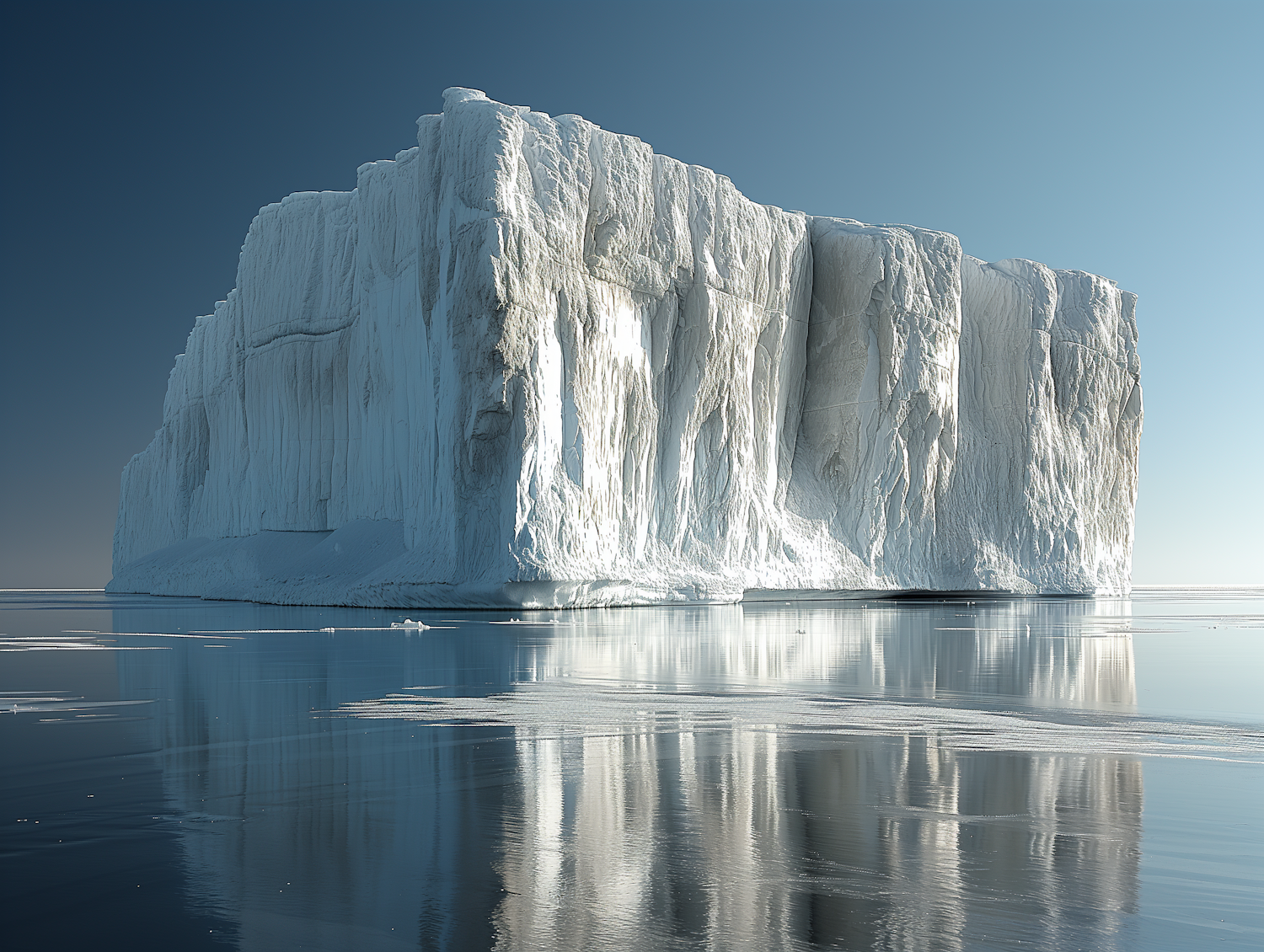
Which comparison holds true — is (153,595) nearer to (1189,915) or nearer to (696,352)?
(696,352)

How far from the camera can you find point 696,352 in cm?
2666

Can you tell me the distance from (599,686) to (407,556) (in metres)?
16.3

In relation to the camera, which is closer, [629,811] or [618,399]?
[629,811]

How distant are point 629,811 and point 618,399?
2104 cm

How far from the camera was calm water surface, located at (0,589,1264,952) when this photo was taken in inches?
106

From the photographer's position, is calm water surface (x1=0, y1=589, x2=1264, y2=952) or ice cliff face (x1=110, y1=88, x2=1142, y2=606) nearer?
calm water surface (x1=0, y1=589, x2=1264, y2=952)

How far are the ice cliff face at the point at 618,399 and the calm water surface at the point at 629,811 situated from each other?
1376 centimetres

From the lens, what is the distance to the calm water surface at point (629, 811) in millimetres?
2686

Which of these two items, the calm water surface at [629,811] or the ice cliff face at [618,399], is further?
the ice cliff face at [618,399]

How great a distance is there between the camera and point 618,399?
24.6 meters

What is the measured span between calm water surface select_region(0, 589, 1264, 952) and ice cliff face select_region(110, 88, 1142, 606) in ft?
45.1

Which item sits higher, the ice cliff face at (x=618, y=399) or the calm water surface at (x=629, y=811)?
the ice cliff face at (x=618, y=399)

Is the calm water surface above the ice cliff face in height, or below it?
below

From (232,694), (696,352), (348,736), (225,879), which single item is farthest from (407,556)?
(225,879)
